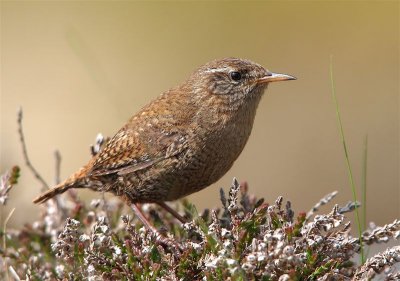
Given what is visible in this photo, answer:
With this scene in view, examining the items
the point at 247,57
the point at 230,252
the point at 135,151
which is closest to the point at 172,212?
the point at 135,151

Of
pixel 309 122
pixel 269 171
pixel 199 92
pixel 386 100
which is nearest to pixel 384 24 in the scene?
pixel 386 100

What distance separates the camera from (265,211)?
382 cm

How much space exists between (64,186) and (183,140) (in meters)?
0.88

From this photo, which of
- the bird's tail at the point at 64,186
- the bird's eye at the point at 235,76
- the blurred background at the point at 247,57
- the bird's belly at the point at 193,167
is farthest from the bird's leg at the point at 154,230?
the blurred background at the point at 247,57

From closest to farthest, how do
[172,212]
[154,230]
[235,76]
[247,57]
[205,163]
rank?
[154,230], [205,163], [172,212], [235,76], [247,57]

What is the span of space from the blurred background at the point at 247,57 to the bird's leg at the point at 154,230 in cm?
296

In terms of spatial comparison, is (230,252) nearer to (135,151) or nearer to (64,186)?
(135,151)

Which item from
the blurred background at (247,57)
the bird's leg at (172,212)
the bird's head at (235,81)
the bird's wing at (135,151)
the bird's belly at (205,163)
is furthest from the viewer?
the blurred background at (247,57)

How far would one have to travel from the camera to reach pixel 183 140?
15.9ft

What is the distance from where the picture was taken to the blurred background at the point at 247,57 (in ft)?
30.6

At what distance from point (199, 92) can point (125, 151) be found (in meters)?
0.61

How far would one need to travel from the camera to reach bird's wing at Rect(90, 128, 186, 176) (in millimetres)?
4891

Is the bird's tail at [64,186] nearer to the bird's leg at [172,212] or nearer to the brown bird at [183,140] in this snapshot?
the brown bird at [183,140]

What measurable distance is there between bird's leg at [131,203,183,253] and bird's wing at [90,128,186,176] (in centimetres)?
24
